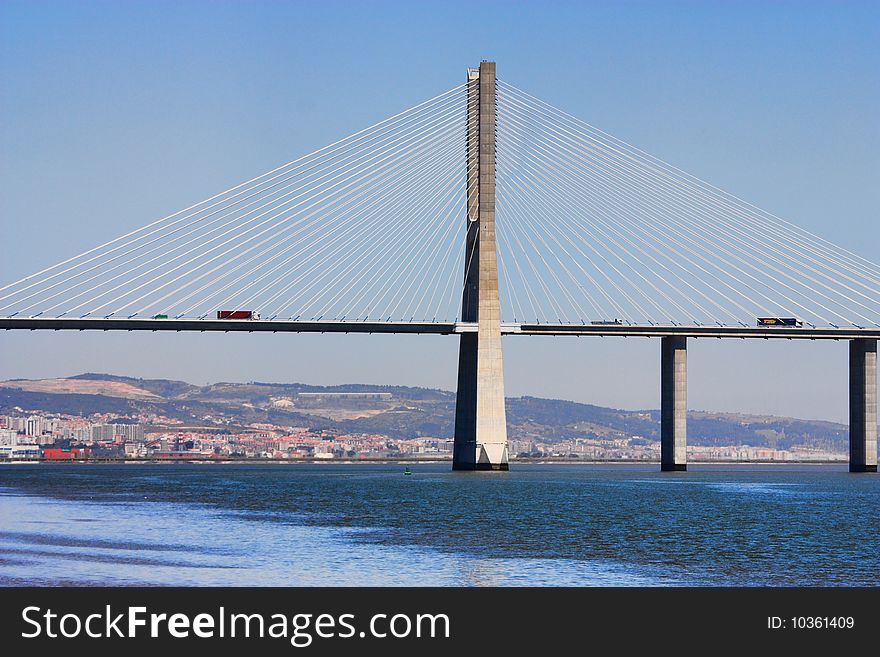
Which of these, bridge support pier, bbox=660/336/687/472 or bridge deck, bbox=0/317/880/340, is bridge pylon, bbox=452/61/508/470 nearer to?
bridge deck, bbox=0/317/880/340

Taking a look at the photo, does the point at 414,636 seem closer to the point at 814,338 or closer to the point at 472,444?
the point at 472,444

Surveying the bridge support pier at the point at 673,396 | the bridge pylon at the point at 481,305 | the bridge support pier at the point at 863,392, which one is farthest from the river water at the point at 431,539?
the bridge support pier at the point at 863,392

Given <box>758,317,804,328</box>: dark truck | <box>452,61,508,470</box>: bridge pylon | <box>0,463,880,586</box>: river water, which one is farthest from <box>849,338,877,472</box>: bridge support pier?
<box>0,463,880,586</box>: river water

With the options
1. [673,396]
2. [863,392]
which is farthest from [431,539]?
[863,392]

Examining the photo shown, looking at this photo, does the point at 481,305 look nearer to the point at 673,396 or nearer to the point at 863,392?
the point at 673,396

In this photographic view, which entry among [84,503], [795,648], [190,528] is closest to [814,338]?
[84,503]

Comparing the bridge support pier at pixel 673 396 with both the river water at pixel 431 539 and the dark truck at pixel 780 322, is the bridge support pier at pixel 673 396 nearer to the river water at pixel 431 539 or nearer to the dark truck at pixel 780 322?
the dark truck at pixel 780 322
